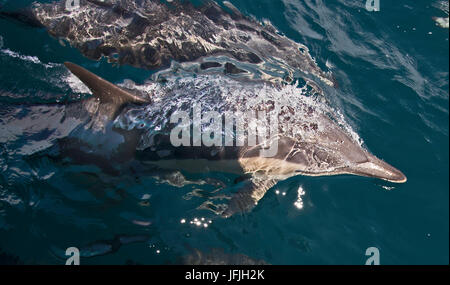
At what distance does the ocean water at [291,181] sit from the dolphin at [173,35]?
0.89ft

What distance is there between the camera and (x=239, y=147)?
17.3 ft

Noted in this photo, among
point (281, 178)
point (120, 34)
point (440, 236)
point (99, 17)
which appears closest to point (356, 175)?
point (281, 178)

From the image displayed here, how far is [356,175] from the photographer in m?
5.75

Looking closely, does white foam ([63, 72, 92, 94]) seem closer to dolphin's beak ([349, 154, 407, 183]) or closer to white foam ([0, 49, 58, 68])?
white foam ([0, 49, 58, 68])

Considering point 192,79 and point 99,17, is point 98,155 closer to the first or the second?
point 192,79

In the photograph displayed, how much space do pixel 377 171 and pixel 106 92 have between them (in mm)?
4496

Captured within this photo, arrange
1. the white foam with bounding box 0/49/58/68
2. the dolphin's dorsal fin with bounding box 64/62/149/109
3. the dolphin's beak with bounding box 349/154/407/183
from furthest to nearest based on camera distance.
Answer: the white foam with bounding box 0/49/58/68 → the dolphin's beak with bounding box 349/154/407/183 → the dolphin's dorsal fin with bounding box 64/62/149/109

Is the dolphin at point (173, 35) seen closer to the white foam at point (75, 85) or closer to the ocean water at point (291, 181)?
the ocean water at point (291, 181)

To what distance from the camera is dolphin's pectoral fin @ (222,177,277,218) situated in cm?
508

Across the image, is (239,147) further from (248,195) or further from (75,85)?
(75,85)

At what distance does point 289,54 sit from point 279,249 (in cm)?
422

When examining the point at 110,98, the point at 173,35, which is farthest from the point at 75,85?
the point at 173,35

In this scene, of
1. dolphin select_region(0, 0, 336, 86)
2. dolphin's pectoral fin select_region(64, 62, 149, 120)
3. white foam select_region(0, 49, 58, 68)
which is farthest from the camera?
dolphin select_region(0, 0, 336, 86)

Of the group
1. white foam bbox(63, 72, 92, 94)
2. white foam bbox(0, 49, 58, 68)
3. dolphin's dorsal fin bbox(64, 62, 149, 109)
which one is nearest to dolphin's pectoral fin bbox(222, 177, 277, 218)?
dolphin's dorsal fin bbox(64, 62, 149, 109)
